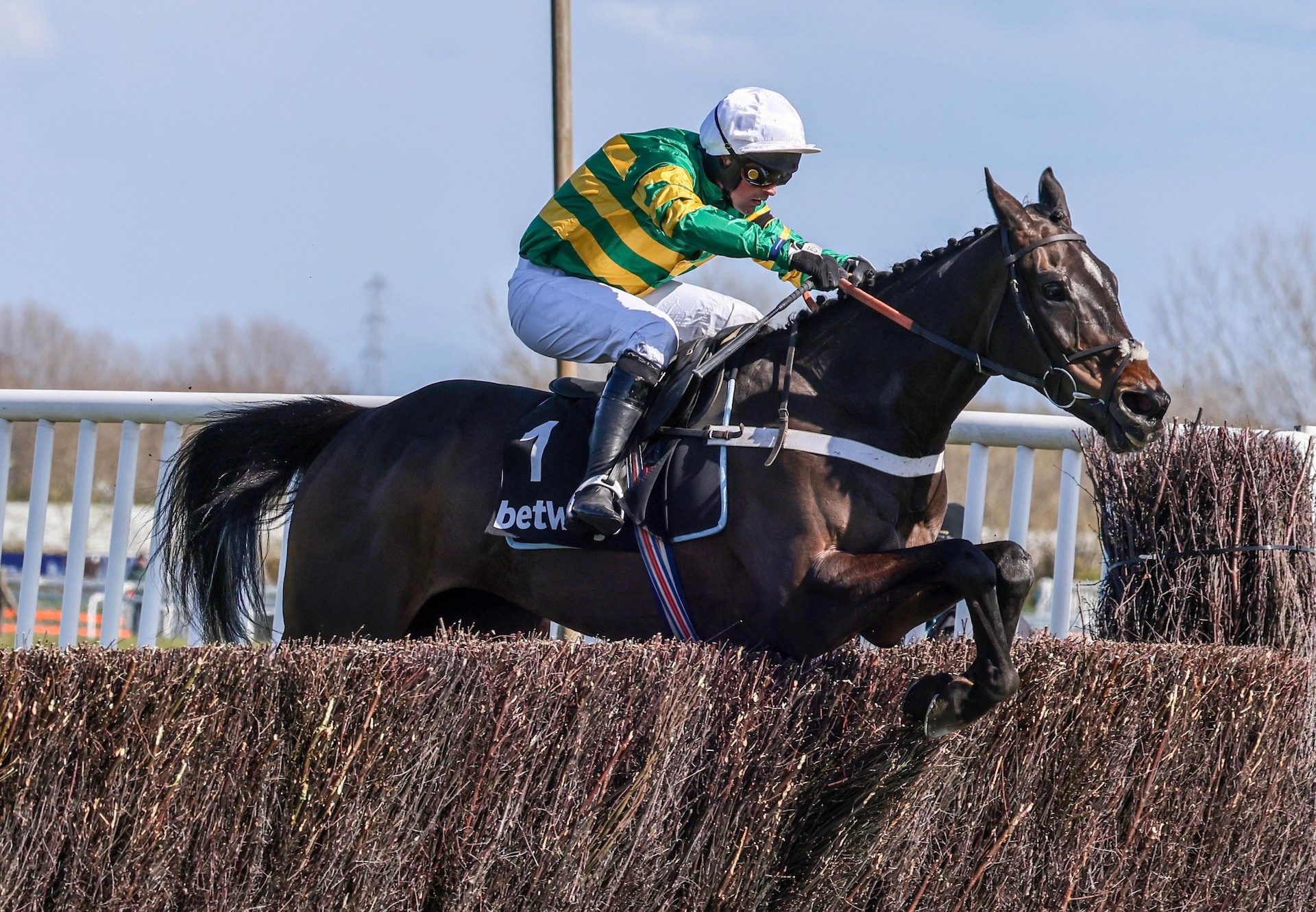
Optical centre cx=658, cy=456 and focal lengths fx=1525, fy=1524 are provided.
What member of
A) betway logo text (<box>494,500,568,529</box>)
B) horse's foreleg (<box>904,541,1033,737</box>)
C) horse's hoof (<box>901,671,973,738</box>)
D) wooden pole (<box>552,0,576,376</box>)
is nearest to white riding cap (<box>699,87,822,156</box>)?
betway logo text (<box>494,500,568,529</box>)

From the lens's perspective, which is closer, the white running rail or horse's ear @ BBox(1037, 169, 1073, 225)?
horse's ear @ BBox(1037, 169, 1073, 225)

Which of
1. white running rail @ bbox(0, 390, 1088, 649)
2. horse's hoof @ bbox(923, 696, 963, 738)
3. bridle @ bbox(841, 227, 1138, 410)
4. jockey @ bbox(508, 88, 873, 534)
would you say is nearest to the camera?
horse's hoof @ bbox(923, 696, 963, 738)

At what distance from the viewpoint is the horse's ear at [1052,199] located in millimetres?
4059

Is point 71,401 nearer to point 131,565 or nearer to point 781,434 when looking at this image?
point 781,434

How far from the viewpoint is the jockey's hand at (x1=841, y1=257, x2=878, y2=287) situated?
14.3 ft

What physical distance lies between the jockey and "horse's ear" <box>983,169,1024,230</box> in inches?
18.3

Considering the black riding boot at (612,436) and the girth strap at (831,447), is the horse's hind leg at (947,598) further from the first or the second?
the black riding boot at (612,436)

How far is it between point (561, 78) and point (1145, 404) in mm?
4718

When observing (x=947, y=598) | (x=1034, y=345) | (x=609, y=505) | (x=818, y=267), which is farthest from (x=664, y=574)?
(x=1034, y=345)

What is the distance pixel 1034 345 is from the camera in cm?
389

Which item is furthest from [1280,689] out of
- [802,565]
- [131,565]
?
[131,565]

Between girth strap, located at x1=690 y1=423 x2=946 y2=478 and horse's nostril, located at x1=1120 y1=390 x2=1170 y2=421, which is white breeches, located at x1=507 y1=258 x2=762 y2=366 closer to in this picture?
girth strap, located at x1=690 y1=423 x2=946 y2=478

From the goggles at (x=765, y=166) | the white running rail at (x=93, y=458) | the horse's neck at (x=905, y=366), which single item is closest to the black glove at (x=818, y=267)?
the horse's neck at (x=905, y=366)

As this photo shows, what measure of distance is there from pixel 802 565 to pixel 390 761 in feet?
4.90
